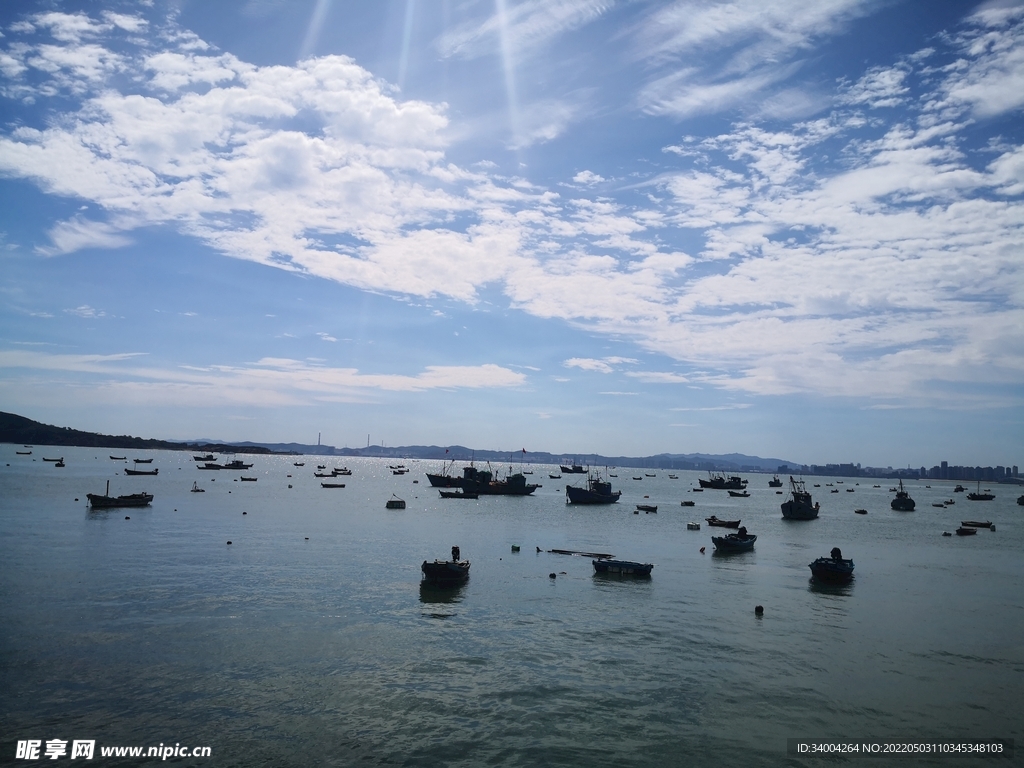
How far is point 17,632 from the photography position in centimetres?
2644

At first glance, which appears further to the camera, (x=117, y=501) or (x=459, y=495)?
(x=459, y=495)

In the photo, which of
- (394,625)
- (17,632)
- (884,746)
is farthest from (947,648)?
(17,632)

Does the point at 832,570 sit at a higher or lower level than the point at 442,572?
higher

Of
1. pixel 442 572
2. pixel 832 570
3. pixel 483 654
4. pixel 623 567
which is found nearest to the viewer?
pixel 483 654

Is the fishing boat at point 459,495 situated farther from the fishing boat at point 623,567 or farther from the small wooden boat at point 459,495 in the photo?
the fishing boat at point 623,567

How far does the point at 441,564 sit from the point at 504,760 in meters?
21.2

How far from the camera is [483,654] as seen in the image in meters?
26.3

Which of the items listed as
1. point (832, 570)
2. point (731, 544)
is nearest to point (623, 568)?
point (832, 570)

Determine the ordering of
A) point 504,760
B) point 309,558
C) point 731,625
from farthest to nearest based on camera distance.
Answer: point 309,558 → point 731,625 → point 504,760

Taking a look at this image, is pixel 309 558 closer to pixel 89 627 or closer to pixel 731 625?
pixel 89 627

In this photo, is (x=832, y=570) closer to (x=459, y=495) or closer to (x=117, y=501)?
(x=117, y=501)

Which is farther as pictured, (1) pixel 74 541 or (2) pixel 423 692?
(1) pixel 74 541

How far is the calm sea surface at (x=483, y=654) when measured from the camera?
62.2 ft

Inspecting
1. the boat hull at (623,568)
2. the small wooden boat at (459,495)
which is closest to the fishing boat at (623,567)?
the boat hull at (623,568)
